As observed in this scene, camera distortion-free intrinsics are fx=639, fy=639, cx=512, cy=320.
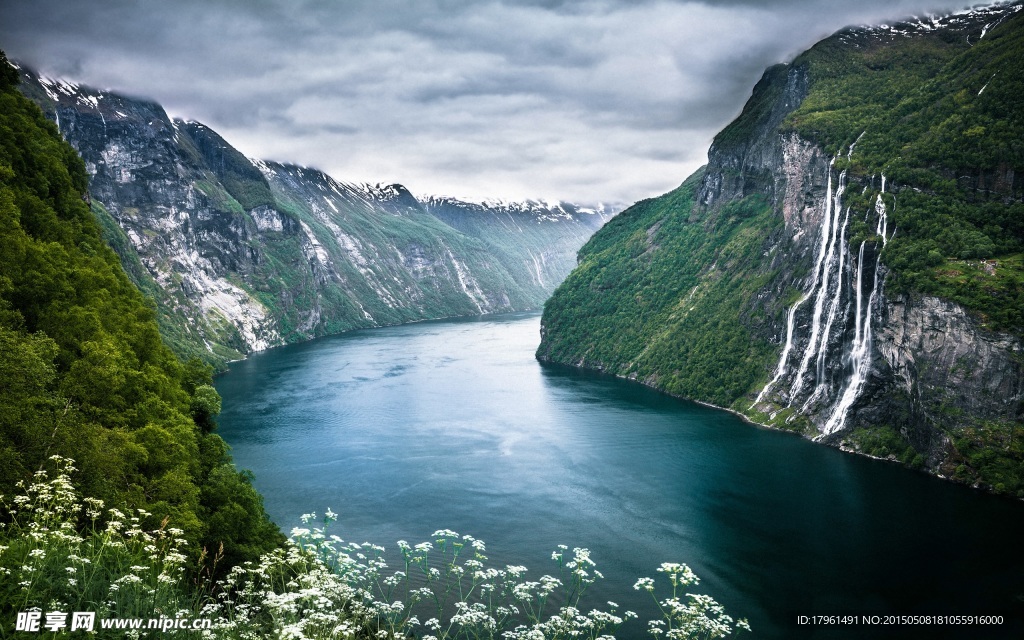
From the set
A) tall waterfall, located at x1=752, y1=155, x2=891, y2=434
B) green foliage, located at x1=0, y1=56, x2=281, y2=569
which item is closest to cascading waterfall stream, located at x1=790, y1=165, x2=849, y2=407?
tall waterfall, located at x1=752, y1=155, x2=891, y2=434

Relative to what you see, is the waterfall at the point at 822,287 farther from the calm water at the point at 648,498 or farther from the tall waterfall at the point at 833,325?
the calm water at the point at 648,498

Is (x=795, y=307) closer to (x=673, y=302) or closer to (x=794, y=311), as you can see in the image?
(x=794, y=311)

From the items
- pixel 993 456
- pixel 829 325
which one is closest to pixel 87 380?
pixel 993 456

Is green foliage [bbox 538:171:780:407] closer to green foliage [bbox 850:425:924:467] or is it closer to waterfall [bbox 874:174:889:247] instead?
waterfall [bbox 874:174:889:247]

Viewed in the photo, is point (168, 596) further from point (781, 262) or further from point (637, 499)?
point (781, 262)

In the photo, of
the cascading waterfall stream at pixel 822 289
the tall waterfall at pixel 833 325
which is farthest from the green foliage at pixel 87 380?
the cascading waterfall stream at pixel 822 289
